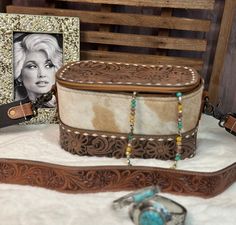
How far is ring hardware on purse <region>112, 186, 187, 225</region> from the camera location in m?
0.50

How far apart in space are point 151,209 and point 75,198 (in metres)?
0.15

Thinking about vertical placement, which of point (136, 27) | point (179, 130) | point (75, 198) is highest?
point (136, 27)

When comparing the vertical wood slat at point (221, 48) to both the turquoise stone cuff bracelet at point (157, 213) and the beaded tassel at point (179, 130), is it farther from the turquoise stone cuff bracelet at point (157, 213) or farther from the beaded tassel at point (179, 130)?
the turquoise stone cuff bracelet at point (157, 213)

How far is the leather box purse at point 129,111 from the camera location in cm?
61

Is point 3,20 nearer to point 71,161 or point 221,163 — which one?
point 71,161

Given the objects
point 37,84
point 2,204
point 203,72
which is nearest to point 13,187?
point 2,204

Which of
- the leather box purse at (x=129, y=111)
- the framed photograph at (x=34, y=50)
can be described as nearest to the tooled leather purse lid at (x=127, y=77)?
the leather box purse at (x=129, y=111)

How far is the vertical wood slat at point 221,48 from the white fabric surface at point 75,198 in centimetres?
17

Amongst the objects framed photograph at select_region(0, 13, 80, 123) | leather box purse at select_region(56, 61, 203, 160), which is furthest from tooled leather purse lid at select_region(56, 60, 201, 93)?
framed photograph at select_region(0, 13, 80, 123)

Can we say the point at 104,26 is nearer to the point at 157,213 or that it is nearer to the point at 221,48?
the point at 221,48

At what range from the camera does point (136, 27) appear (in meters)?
0.90

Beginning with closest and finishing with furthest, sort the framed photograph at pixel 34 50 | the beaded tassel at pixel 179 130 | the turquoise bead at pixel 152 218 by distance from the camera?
the turquoise bead at pixel 152 218 → the beaded tassel at pixel 179 130 → the framed photograph at pixel 34 50

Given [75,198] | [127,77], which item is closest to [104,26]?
[127,77]

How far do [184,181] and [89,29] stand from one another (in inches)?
19.0
